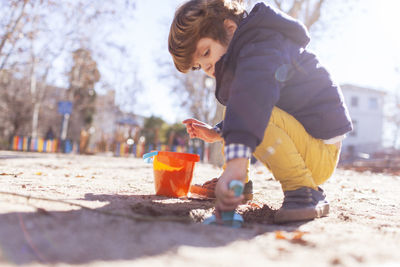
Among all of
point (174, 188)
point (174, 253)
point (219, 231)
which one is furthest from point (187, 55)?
point (174, 253)

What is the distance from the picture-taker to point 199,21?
174cm

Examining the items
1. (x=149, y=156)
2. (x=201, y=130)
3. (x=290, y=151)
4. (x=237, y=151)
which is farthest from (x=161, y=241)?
(x=201, y=130)

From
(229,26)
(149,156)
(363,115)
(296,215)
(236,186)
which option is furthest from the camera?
(363,115)

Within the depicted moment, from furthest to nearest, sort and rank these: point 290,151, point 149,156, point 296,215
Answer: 1. point 149,156
2. point 290,151
3. point 296,215

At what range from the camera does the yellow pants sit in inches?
65.1

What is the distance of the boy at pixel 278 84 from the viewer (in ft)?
4.66

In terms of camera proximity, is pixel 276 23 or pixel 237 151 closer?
pixel 237 151

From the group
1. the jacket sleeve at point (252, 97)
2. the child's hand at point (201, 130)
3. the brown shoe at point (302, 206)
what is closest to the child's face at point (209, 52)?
A: the jacket sleeve at point (252, 97)

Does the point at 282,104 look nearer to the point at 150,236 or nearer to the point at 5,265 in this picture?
the point at 150,236

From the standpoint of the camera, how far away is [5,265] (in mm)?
789

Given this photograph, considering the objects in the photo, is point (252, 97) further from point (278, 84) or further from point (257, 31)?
point (257, 31)

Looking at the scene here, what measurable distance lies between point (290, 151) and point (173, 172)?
0.83 metres

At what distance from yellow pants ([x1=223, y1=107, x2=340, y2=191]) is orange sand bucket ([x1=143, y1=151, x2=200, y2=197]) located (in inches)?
22.5

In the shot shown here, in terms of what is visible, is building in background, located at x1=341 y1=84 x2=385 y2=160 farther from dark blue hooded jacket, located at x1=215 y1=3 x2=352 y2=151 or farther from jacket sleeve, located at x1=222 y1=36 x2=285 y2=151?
jacket sleeve, located at x1=222 y1=36 x2=285 y2=151
